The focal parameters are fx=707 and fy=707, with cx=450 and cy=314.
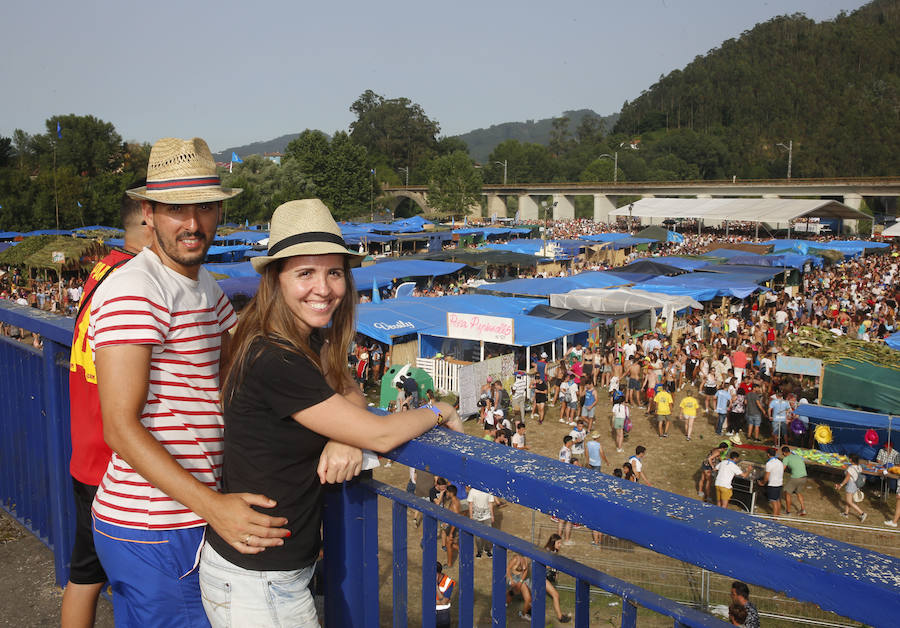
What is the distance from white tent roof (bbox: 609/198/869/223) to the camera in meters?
45.2

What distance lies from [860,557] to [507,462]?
0.59 metres

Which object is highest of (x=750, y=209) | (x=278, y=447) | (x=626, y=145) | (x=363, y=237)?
(x=626, y=145)

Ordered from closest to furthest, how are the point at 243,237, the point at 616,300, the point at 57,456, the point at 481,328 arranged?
the point at 57,456
the point at 481,328
the point at 616,300
the point at 243,237

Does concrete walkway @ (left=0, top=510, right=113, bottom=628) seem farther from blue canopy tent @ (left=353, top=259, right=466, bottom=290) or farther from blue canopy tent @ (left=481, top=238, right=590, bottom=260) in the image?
blue canopy tent @ (left=481, top=238, right=590, bottom=260)

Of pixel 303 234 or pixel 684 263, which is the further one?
pixel 684 263

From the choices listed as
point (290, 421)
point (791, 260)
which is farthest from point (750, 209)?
point (290, 421)

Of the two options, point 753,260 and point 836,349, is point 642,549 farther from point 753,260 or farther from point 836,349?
point 753,260

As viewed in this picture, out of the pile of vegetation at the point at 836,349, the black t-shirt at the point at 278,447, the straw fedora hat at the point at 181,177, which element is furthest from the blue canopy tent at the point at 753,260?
the black t-shirt at the point at 278,447

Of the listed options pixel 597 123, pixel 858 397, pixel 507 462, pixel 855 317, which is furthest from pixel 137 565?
pixel 597 123

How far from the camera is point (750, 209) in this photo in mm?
49062

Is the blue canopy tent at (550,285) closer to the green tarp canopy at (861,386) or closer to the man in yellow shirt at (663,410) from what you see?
the man in yellow shirt at (663,410)

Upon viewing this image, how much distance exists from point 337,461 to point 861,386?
505 inches

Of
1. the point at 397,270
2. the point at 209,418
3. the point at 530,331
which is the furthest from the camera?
the point at 397,270

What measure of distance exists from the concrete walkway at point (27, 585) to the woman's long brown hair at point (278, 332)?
154cm
